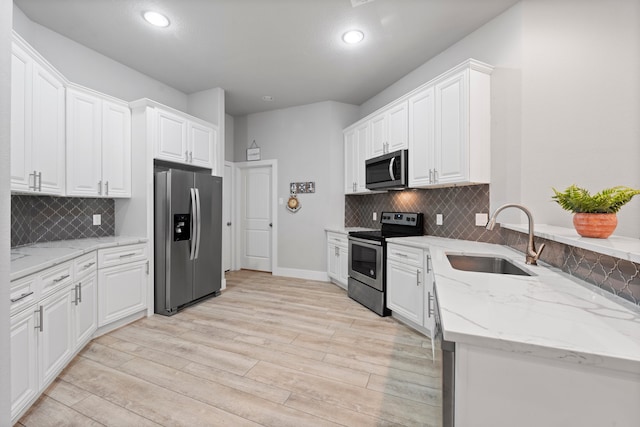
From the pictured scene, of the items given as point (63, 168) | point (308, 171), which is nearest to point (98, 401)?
point (63, 168)

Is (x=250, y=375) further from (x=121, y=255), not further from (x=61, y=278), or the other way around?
(x=121, y=255)

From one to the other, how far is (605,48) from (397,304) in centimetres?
252

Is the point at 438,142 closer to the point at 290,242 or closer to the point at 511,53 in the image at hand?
the point at 511,53

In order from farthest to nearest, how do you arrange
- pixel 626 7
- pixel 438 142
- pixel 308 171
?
pixel 308 171 < pixel 438 142 < pixel 626 7

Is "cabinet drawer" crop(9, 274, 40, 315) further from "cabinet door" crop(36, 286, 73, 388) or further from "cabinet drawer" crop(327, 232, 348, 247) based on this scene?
"cabinet drawer" crop(327, 232, 348, 247)

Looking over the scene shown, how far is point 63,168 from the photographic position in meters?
2.45

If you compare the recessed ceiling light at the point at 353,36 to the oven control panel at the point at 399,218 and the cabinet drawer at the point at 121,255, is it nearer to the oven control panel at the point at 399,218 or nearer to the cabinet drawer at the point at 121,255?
the oven control panel at the point at 399,218

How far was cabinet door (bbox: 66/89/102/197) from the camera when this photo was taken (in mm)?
2521

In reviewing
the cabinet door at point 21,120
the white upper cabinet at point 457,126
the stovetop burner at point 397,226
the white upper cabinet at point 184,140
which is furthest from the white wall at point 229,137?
the white upper cabinet at point 457,126

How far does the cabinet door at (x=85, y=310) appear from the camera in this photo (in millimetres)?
2137

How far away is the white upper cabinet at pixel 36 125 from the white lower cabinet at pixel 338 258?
3078 mm

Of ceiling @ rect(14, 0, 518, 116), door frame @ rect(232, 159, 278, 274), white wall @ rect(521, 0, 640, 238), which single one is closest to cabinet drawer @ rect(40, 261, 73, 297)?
ceiling @ rect(14, 0, 518, 116)

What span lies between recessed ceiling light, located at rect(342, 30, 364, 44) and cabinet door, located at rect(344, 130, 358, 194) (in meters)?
1.37

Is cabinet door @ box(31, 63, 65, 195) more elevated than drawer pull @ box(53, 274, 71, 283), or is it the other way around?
cabinet door @ box(31, 63, 65, 195)
